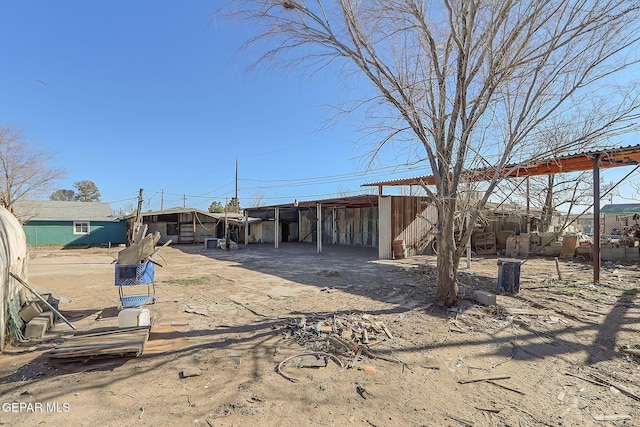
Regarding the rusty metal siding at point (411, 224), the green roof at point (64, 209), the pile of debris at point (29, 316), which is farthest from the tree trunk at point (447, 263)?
the green roof at point (64, 209)

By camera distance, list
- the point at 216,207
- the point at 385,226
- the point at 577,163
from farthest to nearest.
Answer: the point at 216,207, the point at 385,226, the point at 577,163

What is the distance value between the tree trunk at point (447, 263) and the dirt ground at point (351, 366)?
0.24 metres

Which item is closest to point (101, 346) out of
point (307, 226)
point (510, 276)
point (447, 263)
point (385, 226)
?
point (447, 263)

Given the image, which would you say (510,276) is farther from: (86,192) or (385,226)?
(86,192)

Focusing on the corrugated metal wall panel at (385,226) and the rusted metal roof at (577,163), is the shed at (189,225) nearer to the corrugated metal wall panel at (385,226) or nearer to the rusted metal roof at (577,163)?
the corrugated metal wall panel at (385,226)

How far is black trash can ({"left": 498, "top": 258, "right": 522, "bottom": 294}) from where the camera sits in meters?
Result: 6.52

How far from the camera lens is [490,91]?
466cm

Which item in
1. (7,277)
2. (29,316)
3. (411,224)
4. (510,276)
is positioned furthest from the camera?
(411,224)

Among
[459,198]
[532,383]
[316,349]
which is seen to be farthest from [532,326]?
[316,349]

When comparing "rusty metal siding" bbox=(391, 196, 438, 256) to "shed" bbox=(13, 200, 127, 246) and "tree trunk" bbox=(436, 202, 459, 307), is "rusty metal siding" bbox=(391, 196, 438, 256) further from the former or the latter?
"shed" bbox=(13, 200, 127, 246)

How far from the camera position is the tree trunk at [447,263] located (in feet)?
17.7

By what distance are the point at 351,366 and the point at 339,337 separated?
26.8 inches

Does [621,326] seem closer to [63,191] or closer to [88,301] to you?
[88,301]

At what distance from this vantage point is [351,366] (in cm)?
343
